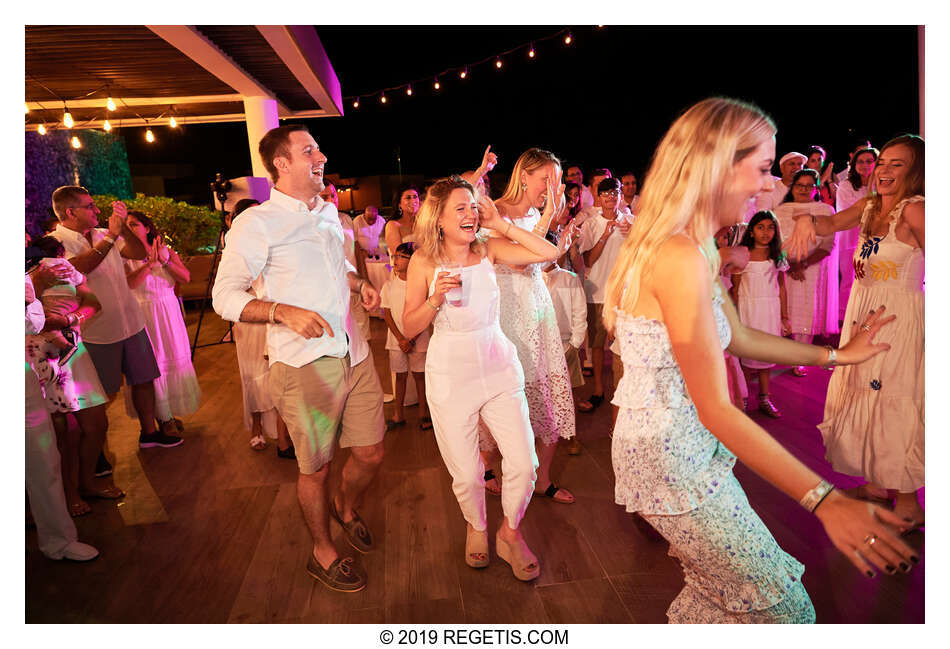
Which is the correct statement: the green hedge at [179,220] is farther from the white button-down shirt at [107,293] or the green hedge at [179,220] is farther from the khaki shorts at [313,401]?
the khaki shorts at [313,401]

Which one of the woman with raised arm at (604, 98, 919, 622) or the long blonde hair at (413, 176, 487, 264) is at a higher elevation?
the long blonde hair at (413, 176, 487, 264)

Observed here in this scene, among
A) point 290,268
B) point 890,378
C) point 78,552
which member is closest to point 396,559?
point 290,268

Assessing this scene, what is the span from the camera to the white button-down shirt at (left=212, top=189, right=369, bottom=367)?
2.10 meters

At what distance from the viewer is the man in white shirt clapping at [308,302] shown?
2.14 meters

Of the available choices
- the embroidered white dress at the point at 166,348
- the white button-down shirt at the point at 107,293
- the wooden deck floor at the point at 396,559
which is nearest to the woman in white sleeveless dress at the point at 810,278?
the wooden deck floor at the point at 396,559

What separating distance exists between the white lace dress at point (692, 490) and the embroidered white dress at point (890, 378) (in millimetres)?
1482

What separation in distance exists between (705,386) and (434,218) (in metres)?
1.39

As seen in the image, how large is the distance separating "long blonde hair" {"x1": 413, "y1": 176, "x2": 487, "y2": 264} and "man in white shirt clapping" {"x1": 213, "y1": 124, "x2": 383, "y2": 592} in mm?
310

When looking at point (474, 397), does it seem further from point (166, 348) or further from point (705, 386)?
point (166, 348)

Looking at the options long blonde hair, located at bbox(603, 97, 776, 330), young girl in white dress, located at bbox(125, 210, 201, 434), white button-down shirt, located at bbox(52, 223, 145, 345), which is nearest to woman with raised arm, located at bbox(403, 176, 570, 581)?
long blonde hair, located at bbox(603, 97, 776, 330)

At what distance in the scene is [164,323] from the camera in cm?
415

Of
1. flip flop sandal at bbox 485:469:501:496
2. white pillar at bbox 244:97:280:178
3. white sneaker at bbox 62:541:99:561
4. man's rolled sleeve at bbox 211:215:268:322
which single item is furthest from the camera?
white pillar at bbox 244:97:280:178

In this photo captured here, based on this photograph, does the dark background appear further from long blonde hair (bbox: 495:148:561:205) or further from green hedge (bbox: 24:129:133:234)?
green hedge (bbox: 24:129:133:234)
